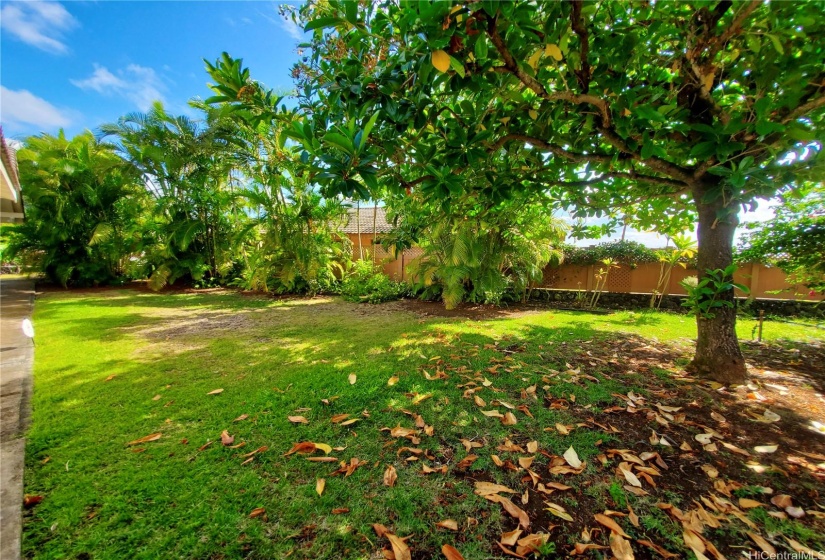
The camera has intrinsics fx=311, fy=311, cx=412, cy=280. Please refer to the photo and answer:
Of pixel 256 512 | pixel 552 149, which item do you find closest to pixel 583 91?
pixel 552 149

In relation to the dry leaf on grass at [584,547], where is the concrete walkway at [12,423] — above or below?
below

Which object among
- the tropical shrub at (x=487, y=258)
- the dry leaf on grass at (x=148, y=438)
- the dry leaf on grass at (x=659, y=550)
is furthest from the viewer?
the tropical shrub at (x=487, y=258)

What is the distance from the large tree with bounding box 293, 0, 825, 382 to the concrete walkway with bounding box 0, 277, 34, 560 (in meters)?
2.20

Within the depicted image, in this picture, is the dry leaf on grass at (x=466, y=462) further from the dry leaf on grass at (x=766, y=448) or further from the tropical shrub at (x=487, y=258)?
the tropical shrub at (x=487, y=258)

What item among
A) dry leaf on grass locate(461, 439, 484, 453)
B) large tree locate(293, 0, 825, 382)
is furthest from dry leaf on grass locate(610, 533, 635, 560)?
large tree locate(293, 0, 825, 382)

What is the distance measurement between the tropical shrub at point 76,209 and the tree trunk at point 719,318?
14.5 meters

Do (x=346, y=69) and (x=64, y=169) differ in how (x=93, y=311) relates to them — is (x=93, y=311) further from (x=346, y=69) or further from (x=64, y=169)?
(x=346, y=69)

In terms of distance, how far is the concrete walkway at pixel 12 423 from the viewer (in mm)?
1449

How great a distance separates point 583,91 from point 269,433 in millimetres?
3320

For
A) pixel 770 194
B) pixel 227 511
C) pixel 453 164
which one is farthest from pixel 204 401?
pixel 770 194

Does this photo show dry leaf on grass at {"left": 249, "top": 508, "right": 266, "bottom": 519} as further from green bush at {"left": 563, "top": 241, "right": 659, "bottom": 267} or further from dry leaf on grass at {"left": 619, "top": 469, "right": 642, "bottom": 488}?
green bush at {"left": 563, "top": 241, "right": 659, "bottom": 267}

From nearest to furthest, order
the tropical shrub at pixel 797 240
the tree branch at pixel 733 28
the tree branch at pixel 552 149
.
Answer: the tree branch at pixel 733 28
the tree branch at pixel 552 149
the tropical shrub at pixel 797 240

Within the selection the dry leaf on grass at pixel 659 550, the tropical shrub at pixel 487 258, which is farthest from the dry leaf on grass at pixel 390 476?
the tropical shrub at pixel 487 258

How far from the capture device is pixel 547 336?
194 inches
